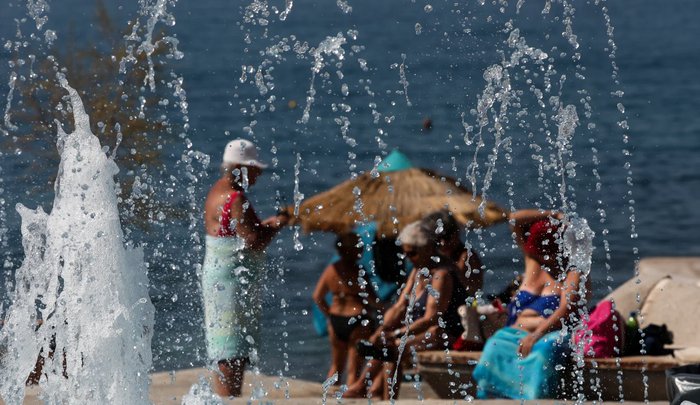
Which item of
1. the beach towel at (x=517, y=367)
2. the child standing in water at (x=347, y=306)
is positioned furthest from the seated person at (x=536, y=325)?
the child standing in water at (x=347, y=306)

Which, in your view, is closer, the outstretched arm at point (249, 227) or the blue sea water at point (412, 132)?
Answer: the outstretched arm at point (249, 227)

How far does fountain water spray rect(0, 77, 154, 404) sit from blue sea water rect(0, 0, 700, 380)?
10.2 ft

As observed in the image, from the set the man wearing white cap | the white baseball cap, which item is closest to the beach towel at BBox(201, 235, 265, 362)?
the man wearing white cap

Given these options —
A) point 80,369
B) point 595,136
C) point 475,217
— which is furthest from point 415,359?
point 595,136

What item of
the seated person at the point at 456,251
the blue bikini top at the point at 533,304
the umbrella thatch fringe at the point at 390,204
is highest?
the umbrella thatch fringe at the point at 390,204

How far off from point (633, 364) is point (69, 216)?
10.8ft

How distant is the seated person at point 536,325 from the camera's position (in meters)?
6.47

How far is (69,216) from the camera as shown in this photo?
210 inches

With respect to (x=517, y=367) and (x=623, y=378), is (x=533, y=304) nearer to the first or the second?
(x=517, y=367)

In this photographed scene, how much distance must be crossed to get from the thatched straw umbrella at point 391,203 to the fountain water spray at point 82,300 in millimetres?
3472

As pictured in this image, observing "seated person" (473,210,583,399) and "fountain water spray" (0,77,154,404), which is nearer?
"fountain water spray" (0,77,154,404)

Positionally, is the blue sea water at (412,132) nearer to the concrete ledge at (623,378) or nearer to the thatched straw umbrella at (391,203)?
the thatched straw umbrella at (391,203)

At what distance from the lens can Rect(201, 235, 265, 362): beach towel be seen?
675cm

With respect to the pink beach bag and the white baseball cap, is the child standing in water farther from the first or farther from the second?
the pink beach bag
